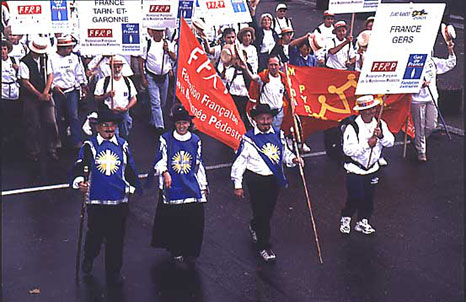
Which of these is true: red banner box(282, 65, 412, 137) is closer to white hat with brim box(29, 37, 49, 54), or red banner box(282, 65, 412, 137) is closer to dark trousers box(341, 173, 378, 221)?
dark trousers box(341, 173, 378, 221)

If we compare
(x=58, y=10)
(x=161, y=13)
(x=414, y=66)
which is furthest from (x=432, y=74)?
(x=58, y=10)

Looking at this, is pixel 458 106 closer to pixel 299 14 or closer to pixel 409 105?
pixel 409 105

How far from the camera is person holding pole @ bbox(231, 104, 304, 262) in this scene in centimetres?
831

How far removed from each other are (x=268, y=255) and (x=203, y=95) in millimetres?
1861

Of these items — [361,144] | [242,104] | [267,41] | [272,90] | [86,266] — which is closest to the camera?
[86,266]

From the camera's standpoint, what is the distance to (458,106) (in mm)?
15227

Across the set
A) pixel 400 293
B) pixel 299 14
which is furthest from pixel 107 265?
pixel 299 14

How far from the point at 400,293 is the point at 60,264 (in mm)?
3479

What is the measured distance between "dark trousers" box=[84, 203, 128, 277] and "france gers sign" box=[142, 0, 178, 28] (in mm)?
5178

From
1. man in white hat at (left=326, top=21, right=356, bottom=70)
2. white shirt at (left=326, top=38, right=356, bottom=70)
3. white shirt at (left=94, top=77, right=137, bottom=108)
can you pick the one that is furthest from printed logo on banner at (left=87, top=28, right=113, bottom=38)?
white shirt at (left=326, top=38, right=356, bottom=70)

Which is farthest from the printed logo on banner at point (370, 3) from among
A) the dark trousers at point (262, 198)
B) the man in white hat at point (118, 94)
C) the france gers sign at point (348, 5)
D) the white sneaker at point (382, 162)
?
the dark trousers at point (262, 198)

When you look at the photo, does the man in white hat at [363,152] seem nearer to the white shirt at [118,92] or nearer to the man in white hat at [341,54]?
the white shirt at [118,92]

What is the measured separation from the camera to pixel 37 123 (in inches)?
472

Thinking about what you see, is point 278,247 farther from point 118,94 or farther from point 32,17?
point 32,17
